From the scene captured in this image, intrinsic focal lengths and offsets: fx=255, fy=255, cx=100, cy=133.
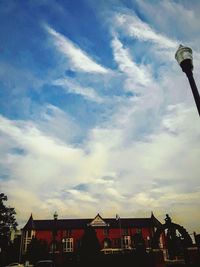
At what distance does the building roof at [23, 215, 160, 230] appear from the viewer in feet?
221

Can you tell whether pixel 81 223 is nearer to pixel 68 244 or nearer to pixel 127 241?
pixel 68 244

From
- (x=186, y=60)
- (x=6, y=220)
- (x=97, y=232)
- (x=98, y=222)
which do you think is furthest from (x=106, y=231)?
(x=186, y=60)

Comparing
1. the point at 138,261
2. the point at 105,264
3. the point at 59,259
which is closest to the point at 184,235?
the point at 138,261

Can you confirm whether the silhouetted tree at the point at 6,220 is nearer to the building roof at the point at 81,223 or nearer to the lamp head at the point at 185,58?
the building roof at the point at 81,223

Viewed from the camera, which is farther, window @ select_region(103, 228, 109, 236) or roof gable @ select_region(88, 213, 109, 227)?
roof gable @ select_region(88, 213, 109, 227)

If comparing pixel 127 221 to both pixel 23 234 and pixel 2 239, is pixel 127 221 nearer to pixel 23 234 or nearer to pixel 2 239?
pixel 23 234

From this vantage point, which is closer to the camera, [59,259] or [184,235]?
[184,235]

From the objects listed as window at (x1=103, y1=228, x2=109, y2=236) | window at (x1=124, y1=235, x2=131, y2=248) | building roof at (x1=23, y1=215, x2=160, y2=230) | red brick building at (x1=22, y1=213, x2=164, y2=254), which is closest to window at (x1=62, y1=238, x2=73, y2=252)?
red brick building at (x1=22, y1=213, x2=164, y2=254)

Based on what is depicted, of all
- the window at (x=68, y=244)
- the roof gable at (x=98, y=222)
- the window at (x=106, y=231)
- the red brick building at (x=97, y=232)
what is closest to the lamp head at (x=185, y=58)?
the red brick building at (x=97, y=232)

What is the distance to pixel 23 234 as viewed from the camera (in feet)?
215

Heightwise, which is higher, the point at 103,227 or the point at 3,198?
the point at 3,198

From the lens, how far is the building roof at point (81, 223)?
67.4 m

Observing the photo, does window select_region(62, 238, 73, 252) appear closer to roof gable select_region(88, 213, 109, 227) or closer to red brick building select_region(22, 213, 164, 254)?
red brick building select_region(22, 213, 164, 254)

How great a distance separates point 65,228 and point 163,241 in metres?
26.4
